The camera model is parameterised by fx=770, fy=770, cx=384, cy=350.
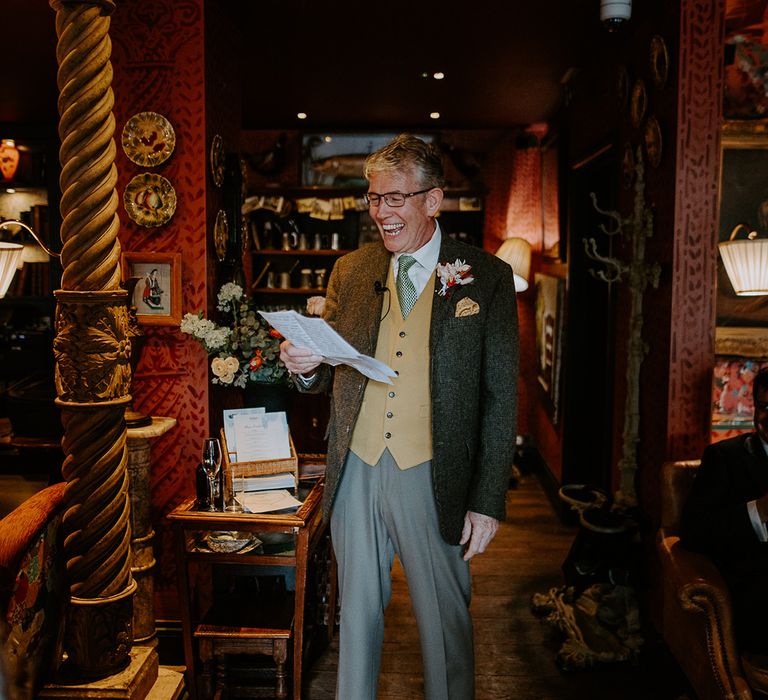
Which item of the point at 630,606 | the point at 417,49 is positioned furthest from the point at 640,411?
the point at 417,49

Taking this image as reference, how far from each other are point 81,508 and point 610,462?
10.3 feet

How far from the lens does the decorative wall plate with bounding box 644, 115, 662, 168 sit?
10.6 feet

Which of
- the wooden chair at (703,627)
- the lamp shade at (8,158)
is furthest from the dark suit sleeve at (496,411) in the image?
the lamp shade at (8,158)

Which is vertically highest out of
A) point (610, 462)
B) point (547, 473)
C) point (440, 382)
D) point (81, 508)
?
point (440, 382)

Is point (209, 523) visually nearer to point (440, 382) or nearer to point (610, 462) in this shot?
point (440, 382)

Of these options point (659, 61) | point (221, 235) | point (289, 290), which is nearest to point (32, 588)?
point (221, 235)

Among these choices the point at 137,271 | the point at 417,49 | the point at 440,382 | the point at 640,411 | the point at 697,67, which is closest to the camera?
the point at 440,382

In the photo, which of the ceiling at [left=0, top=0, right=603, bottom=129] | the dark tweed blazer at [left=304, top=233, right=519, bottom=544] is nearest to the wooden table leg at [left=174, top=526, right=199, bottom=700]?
the dark tweed blazer at [left=304, top=233, right=519, bottom=544]

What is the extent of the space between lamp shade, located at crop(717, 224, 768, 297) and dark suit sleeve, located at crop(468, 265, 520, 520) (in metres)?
1.24

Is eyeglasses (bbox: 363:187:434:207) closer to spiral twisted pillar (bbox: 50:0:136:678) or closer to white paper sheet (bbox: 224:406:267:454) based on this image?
spiral twisted pillar (bbox: 50:0:136:678)

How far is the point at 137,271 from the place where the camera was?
331cm

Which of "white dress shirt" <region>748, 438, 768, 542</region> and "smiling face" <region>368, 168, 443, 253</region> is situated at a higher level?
"smiling face" <region>368, 168, 443, 253</region>

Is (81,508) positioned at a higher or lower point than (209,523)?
higher

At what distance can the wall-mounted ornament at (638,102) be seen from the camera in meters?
3.48
